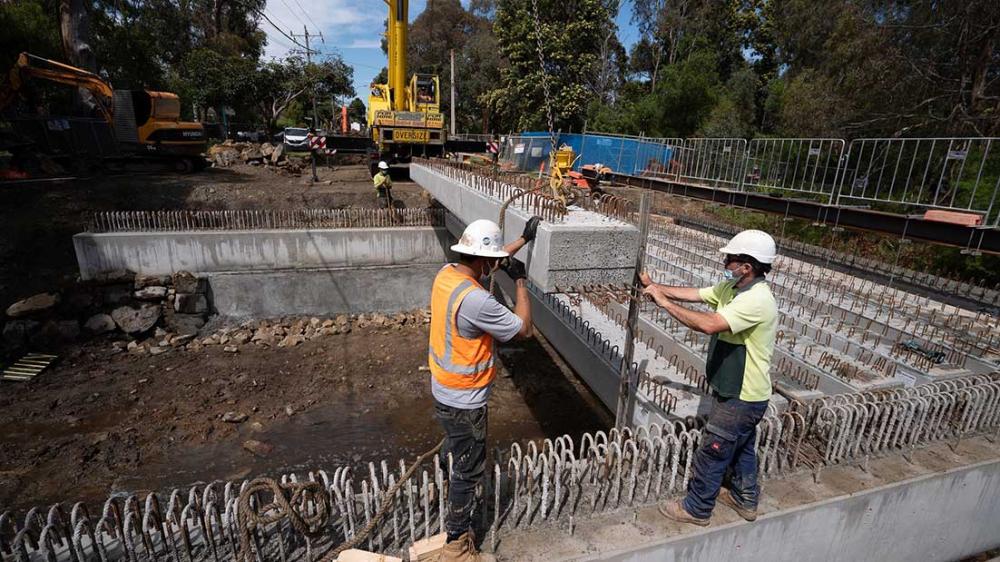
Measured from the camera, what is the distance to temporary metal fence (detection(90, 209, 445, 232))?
12.2 m

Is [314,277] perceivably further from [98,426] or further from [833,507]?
[833,507]

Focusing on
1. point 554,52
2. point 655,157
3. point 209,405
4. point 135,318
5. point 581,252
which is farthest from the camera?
point 554,52

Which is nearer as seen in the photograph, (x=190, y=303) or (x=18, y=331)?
(x=18, y=331)

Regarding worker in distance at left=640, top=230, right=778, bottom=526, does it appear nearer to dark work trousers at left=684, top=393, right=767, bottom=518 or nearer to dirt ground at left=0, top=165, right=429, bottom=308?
dark work trousers at left=684, top=393, right=767, bottom=518

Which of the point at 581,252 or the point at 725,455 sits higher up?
the point at 581,252

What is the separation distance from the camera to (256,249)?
12.6 meters

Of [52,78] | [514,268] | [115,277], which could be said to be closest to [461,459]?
[514,268]

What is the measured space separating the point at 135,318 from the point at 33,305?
2.00 metres

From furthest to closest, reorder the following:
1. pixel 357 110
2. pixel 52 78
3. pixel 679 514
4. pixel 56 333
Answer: pixel 357 110 → pixel 52 78 → pixel 56 333 → pixel 679 514

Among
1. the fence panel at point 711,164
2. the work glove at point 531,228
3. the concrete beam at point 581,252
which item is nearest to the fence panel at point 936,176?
the fence panel at point 711,164

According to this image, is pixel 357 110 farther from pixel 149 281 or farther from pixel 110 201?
pixel 149 281

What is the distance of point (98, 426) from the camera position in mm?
8469

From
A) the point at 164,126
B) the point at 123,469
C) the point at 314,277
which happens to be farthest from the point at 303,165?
the point at 123,469

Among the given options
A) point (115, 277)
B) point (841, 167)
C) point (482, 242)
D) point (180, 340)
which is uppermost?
point (841, 167)
